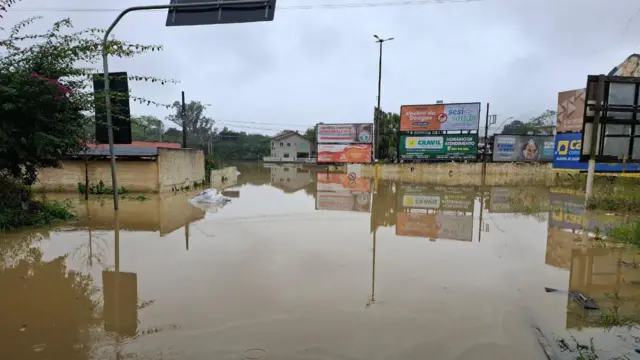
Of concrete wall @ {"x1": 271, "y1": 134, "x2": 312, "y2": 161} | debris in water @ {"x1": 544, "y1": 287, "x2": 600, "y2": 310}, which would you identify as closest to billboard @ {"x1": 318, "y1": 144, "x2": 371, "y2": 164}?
debris in water @ {"x1": 544, "y1": 287, "x2": 600, "y2": 310}

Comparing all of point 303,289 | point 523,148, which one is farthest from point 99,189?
point 523,148

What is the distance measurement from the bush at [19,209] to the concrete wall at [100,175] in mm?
6645

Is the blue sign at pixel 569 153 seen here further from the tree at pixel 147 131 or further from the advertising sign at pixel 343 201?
the tree at pixel 147 131

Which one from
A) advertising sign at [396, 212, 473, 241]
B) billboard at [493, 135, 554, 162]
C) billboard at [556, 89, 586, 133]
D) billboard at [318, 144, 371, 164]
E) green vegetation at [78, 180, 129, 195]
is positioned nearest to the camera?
advertising sign at [396, 212, 473, 241]

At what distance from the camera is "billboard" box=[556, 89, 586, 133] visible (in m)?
19.9

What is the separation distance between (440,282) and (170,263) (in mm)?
4488

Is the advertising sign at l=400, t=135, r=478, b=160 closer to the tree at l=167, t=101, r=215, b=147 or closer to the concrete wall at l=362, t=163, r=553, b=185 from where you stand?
the concrete wall at l=362, t=163, r=553, b=185

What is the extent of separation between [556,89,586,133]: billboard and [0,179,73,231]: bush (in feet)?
76.8

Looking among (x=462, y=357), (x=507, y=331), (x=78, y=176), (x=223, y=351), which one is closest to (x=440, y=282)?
(x=507, y=331)

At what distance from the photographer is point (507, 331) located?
4.01 m

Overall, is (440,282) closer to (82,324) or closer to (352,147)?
(82,324)

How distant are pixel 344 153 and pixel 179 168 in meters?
17.4

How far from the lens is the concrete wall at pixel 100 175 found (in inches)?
630

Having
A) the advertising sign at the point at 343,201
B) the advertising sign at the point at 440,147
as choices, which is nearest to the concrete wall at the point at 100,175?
the advertising sign at the point at 343,201
